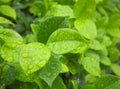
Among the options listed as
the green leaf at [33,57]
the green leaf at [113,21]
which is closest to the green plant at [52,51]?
the green leaf at [33,57]

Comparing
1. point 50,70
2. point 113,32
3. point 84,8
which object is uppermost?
point 84,8

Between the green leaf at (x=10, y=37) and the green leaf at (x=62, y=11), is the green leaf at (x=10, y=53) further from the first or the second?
the green leaf at (x=62, y=11)

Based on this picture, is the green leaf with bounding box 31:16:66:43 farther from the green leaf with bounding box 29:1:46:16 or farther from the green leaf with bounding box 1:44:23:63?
the green leaf with bounding box 29:1:46:16

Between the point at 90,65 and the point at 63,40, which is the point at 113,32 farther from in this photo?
the point at 63,40

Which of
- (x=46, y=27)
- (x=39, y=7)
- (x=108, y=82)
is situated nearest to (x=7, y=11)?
(x=39, y=7)

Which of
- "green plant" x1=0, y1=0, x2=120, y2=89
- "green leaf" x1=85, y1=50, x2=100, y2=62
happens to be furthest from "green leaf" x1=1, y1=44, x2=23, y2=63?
"green leaf" x1=85, y1=50, x2=100, y2=62
